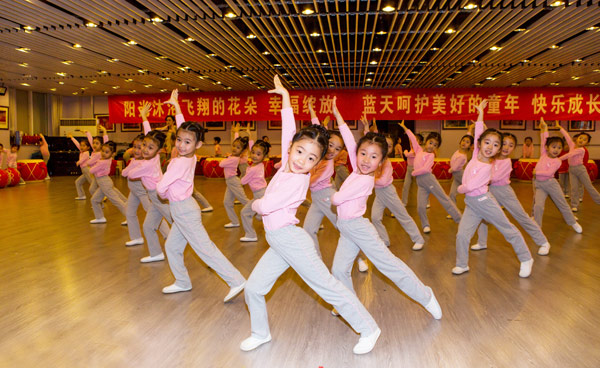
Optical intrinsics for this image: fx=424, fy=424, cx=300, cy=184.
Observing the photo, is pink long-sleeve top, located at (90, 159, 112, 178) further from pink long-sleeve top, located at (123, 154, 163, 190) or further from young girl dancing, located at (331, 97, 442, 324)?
young girl dancing, located at (331, 97, 442, 324)

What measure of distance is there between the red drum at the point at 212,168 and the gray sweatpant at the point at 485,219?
34.1 ft

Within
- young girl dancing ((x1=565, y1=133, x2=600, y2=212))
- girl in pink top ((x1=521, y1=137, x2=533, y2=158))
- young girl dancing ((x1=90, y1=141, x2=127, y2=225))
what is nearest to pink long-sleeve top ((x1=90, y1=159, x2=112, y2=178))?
young girl dancing ((x1=90, y1=141, x2=127, y2=225))

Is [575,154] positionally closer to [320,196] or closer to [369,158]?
[320,196]

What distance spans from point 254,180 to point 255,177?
5 centimetres

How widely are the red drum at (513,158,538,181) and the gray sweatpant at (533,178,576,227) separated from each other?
7.30 meters

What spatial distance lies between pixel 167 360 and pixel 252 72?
8.83 m

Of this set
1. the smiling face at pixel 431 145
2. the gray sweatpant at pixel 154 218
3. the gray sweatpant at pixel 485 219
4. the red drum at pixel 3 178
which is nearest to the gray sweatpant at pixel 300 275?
the gray sweatpant at pixel 485 219

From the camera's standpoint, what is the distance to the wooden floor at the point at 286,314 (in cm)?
232

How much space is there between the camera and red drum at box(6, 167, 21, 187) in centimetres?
1079

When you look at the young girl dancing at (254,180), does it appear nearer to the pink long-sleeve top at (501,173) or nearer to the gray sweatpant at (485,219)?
the gray sweatpant at (485,219)

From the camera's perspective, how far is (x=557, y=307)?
3.02 m

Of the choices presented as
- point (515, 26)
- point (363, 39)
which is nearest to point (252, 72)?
point (363, 39)

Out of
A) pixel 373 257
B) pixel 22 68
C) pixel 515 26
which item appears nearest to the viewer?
pixel 373 257

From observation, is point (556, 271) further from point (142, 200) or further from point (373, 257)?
point (142, 200)
